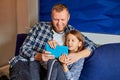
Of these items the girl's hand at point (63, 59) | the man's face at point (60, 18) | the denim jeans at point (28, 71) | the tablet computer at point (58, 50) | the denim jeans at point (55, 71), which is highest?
the man's face at point (60, 18)

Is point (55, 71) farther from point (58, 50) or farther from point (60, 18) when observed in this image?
point (60, 18)

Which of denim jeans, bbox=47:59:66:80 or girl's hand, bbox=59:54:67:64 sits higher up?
girl's hand, bbox=59:54:67:64

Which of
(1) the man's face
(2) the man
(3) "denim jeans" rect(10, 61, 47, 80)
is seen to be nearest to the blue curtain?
(2) the man

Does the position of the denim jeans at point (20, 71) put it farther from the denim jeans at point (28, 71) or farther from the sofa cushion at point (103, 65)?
the sofa cushion at point (103, 65)

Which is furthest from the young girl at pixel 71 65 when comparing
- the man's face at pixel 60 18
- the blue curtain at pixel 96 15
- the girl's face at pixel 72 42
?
the blue curtain at pixel 96 15

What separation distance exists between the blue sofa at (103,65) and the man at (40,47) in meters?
0.08

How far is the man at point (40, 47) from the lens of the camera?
1.75m

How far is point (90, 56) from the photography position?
6.14ft

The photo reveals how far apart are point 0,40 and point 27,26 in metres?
0.72

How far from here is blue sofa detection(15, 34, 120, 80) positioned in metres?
1.82

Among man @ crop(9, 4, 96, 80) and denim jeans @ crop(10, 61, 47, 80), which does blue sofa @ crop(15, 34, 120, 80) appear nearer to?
man @ crop(9, 4, 96, 80)

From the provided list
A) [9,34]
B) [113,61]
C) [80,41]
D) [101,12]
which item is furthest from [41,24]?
[9,34]

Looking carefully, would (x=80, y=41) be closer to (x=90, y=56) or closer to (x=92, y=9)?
(x=90, y=56)

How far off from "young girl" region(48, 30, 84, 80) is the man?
0.05 meters
